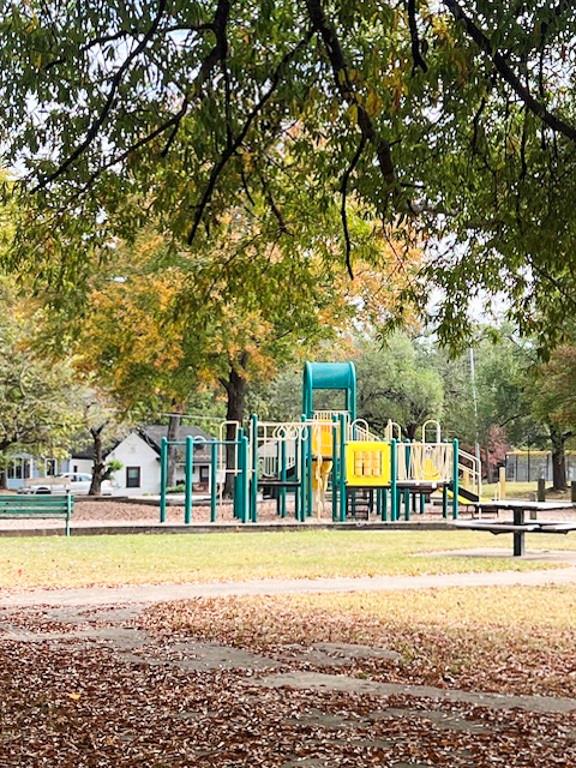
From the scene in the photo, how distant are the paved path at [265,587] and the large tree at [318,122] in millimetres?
3624

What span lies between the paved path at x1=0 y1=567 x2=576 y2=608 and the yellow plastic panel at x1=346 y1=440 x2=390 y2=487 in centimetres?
1166

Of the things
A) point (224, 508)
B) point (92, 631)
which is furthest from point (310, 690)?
point (224, 508)

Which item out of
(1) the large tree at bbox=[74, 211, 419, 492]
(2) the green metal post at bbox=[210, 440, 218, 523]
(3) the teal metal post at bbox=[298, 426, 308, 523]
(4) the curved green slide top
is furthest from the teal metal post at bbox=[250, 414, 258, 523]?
(4) the curved green slide top

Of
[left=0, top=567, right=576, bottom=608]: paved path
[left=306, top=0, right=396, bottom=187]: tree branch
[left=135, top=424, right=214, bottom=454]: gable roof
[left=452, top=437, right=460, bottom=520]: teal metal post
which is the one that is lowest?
[left=0, top=567, right=576, bottom=608]: paved path

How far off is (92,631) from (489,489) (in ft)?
174

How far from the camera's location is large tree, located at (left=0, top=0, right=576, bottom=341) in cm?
695

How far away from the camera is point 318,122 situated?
8414 millimetres

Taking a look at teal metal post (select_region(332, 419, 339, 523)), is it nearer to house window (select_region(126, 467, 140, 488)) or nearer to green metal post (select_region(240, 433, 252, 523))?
green metal post (select_region(240, 433, 252, 523))

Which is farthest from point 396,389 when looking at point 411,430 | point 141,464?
point 141,464

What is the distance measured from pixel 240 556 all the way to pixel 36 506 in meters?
6.02

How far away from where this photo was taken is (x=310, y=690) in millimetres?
6590

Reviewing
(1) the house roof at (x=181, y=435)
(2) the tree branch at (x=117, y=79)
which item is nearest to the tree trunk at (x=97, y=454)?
(1) the house roof at (x=181, y=435)

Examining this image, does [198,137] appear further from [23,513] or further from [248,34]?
[23,513]

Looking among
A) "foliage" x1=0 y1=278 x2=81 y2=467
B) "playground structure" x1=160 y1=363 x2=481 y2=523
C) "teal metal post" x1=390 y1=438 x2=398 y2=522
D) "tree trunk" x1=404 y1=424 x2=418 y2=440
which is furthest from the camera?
"tree trunk" x1=404 y1=424 x2=418 y2=440
